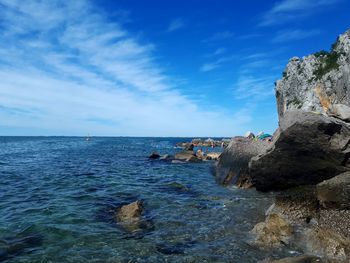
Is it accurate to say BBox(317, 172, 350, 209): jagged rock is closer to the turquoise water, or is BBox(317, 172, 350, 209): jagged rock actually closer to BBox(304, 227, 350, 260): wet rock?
BBox(304, 227, 350, 260): wet rock

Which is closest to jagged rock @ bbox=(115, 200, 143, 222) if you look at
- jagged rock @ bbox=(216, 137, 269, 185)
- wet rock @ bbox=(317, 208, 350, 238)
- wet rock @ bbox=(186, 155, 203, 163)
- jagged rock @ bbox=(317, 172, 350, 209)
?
wet rock @ bbox=(317, 208, 350, 238)

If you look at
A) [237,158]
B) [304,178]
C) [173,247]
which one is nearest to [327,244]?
[173,247]

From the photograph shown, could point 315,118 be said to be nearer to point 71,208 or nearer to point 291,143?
point 291,143

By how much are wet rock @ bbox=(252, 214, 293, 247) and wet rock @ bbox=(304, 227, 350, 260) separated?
606 millimetres

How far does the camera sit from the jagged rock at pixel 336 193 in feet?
38.8

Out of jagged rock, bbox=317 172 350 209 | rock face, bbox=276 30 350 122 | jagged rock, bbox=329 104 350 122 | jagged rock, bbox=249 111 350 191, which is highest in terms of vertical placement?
rock face, bbox=276 30 350 122

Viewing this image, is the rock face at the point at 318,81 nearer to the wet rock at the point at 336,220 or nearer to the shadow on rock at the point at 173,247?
the wet rock at the point at 336,220

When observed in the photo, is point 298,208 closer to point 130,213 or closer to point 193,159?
point 130,213

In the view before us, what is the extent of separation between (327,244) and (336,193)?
9.67 ft

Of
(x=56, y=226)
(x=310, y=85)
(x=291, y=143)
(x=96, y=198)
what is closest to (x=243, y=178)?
(x=291, y=143)

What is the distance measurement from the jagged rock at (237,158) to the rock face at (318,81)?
21.0 meters

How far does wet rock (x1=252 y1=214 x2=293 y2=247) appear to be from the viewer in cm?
1052

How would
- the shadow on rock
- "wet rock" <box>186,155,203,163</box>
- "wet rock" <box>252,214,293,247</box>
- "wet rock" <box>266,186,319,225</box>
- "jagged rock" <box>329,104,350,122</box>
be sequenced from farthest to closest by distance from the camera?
"wet rock" <box>186,155,203,163</box> → "jagged rock" <box>329,104,350,122</box> → "wet rock" <box>266,186,319,225</box> → "wet rock" <box>252,214,293,247</box> → the shadow on rock

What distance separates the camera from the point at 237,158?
22.8 metres
